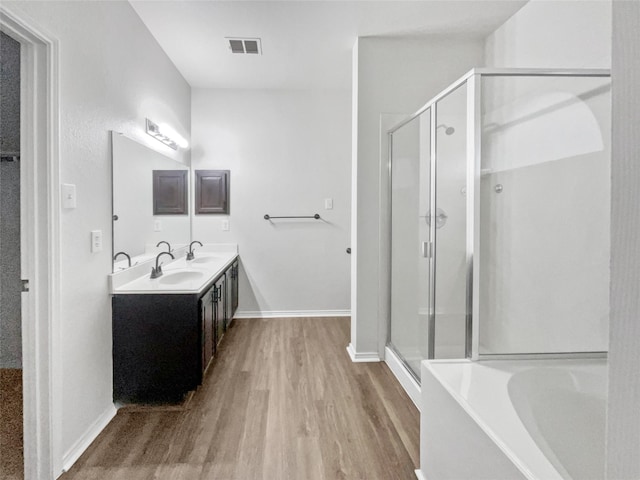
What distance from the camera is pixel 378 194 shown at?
315 cm

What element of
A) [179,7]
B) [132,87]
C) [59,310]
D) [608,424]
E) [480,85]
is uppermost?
[179,7]

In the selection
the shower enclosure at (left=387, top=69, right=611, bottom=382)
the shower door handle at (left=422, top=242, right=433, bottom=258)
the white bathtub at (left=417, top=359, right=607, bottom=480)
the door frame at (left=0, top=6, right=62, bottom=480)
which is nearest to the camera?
the white bathtub at (left=417, top=359, right=607, bottom=480)

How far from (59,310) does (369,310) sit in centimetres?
213

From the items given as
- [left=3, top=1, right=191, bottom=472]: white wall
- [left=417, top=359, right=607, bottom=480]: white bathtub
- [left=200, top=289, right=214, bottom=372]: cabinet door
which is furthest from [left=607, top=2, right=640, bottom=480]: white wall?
[left=200, top=289, right=214, bottom=372]: cabinet door

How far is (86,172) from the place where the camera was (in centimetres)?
203

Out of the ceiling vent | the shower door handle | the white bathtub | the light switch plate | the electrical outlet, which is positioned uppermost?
→ the ceiling vent

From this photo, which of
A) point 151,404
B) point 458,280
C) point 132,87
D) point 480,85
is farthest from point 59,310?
point 480,85

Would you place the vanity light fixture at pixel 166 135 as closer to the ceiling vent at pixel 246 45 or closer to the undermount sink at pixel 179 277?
the ceiling vent at pixel 246 45

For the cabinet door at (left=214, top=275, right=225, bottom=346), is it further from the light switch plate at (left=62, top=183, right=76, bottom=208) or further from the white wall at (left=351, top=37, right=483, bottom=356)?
the light switch plate at (left=62, top=183, right=76, bottom=208)

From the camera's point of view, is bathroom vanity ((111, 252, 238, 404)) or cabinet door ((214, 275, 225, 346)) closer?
bathroom vanity ((111, 252, 238, 404))

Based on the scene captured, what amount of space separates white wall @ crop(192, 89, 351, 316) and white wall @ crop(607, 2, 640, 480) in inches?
154

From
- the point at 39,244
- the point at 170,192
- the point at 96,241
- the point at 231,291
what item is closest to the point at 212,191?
the point at 170,192

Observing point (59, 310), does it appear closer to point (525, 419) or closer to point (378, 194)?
point (525, 419)

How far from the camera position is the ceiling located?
260cm
